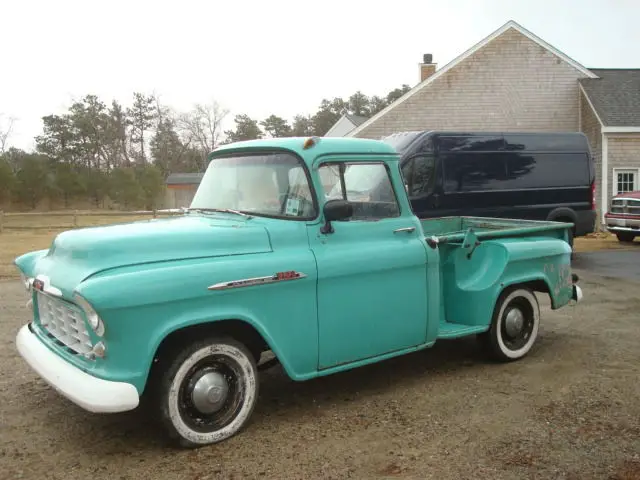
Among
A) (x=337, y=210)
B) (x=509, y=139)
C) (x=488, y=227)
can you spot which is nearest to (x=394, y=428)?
(x=337, y=210)

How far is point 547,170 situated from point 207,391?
1034 centimetres

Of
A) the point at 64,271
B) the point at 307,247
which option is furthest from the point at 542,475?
the point at 64,271

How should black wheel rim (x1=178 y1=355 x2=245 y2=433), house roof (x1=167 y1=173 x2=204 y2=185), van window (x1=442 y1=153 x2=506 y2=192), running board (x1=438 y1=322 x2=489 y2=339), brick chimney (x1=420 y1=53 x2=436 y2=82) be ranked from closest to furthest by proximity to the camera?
black wheel rim (x1=178 y1=355 x2=245 y2=433), running board (x1=438 y1=322 x2=489 y2=339), van window (x1=442 y1=153 x2=506 y2=192), brick chimney (x1=420 y1=53 x2=436 y2=82), house roof (x1=167 y1=173 x2=204 y2=185)

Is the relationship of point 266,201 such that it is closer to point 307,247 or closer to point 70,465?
point 307,247

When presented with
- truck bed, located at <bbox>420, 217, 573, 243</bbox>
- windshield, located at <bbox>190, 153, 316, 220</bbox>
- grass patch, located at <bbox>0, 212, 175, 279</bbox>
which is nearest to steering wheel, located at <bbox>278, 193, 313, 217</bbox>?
windshield, located at <bbox>190, 153, 316, 220</bbox>

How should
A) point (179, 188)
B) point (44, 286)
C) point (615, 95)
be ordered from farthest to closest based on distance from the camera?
point (179, 188), point (615, 95), point (44, 286)

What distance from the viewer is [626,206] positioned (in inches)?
621

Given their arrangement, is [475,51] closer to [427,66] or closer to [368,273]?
[427,66]

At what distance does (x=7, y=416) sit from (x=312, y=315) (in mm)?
2389

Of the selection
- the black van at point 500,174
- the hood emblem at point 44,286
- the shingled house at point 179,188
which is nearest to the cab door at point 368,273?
the hood emblem at point 44,286

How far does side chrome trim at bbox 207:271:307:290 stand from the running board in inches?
62.4

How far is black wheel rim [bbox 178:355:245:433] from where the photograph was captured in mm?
3881

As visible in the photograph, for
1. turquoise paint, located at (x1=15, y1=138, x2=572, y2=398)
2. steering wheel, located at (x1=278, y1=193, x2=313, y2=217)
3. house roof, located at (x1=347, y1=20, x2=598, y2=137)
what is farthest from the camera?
house roof, located at (x1=347, y1=20, x2=598, y2=137)

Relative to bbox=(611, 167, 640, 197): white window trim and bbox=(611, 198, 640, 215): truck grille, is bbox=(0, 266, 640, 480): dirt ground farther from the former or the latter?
bbox=(611, 167, 640, 197): white window trim
